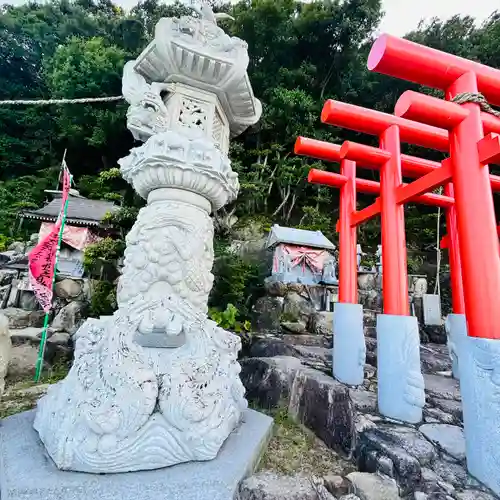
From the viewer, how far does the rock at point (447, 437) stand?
79.7 inches

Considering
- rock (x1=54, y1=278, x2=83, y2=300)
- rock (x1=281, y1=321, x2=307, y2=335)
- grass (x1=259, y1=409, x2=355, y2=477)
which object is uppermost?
rock (x1=54, y1=278, x2=83, y2=300)

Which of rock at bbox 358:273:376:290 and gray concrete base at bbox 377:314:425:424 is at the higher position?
rock at bbox 358:273:376:290

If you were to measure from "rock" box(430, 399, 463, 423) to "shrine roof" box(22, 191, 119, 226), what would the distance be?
31.2ft

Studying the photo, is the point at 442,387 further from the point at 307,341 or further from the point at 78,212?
the point at 78,212

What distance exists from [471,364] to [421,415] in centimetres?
101

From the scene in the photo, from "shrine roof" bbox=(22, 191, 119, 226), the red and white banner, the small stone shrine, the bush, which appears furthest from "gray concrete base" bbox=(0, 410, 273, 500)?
the red and white banner

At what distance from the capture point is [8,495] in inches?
54.2

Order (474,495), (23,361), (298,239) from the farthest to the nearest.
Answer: (298,239)
(23,361)
(474,495)

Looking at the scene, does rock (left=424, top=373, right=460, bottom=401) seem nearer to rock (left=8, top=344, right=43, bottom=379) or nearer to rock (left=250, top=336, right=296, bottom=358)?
rock (left=250, top=336, right=296, bottom=358)

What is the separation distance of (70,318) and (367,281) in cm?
853

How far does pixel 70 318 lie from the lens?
7.13 meters

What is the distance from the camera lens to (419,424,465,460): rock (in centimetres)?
202

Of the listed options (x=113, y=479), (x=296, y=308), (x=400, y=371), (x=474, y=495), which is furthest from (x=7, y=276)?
(x=474, y=495)

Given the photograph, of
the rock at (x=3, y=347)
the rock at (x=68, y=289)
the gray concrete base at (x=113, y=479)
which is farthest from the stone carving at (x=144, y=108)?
the rock at (x=68, y=289)
